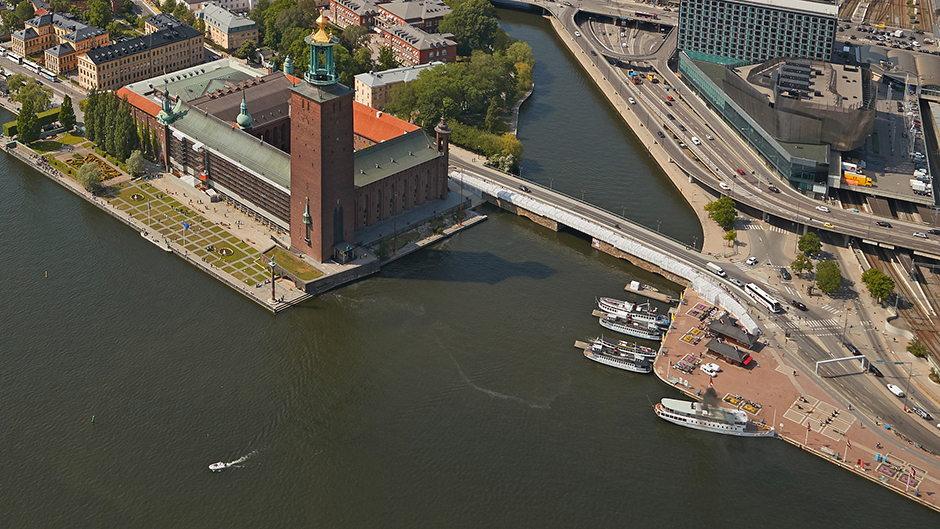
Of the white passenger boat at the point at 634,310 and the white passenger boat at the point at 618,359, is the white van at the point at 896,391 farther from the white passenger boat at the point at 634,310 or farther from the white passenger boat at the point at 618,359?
the white passenger boat at the point at 618,359

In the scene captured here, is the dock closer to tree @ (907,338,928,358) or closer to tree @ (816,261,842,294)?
tree @ (816,261,842,294)

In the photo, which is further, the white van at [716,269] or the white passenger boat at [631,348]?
the white van at [716,269]

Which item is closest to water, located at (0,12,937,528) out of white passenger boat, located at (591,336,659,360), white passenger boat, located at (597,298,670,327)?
white passenger boat, located at (591,336,659,360)

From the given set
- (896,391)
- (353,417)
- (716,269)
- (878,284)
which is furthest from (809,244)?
(353,417)

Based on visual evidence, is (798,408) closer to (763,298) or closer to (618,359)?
(618,359)

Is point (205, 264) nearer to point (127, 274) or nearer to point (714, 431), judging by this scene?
point (127, 274)

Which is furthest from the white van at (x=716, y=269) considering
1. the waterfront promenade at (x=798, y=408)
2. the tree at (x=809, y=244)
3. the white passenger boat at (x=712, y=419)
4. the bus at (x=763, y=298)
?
the white passenger boat at (x=712, y=419)

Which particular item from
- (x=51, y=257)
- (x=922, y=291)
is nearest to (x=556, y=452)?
(x=922, y=291)
